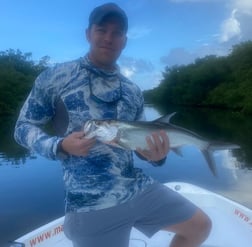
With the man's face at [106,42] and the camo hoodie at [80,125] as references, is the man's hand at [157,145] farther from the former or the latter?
the man's face at [106,42]

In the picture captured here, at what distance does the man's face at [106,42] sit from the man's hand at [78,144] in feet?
2.26

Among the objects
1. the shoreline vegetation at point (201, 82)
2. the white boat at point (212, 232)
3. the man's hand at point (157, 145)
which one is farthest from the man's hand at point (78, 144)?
the shoreline vegetation at point (201, 82)

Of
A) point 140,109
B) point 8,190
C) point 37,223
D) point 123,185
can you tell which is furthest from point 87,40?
point 8,190

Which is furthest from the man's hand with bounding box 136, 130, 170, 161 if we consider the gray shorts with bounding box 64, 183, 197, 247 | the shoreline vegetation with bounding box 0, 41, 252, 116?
the shoreline vegetation with bounding box 0, 41, 252, 116

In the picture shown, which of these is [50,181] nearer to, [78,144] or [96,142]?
[96,142]

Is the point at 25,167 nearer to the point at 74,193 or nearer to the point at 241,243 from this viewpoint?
the point at 241,243

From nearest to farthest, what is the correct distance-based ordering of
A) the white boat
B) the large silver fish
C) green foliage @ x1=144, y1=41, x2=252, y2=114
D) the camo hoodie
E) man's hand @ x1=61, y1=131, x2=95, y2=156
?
man's hand @ x1=61, y1=131, x2=95, y2=156 → the large silver fish → the camo hoodie → the white boat → green foliage @ x1=144, y1=41, x2=252, y2=114

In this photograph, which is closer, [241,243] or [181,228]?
[181,228]

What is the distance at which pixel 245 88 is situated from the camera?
61.4 metres

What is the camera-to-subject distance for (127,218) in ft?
10.3

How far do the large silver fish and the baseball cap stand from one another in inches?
31.6

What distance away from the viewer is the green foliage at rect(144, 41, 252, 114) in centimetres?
6378

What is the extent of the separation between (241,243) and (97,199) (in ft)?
9.44

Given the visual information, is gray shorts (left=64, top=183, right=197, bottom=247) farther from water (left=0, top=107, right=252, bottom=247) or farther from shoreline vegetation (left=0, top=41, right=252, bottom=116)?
shoreline vegetation (left=0, top=41, right=252, bottom=116)
